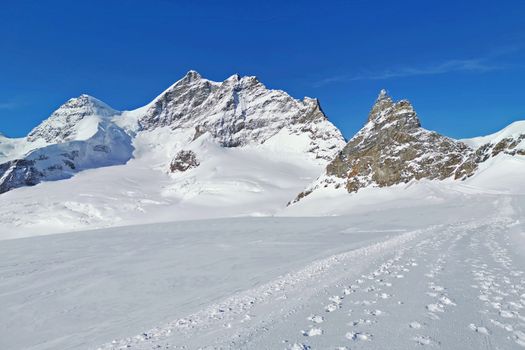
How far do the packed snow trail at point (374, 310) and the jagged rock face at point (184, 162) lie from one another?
149m

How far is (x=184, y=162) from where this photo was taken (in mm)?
160750

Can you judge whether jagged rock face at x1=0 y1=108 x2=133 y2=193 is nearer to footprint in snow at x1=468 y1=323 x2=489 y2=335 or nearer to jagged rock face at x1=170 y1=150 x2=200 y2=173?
jagged rock face at x1=170 y1=150 x2=200 y2=173

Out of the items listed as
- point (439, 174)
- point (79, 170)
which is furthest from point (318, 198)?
point (79, 170)

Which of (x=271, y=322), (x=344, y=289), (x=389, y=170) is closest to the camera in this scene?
(x=271, y=322)

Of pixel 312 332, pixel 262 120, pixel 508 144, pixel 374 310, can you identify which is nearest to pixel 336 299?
pixel 374 310

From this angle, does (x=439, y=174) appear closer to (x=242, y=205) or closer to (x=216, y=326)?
(x=242, y=205)

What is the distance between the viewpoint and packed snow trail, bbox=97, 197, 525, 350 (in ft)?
21.2

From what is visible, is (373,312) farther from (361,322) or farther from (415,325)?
(415,325)

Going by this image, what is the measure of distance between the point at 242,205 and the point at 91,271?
87820mm

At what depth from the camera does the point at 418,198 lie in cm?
4991

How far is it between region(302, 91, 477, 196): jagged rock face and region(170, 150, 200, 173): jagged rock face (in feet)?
282

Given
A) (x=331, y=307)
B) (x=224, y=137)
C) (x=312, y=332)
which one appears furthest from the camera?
(x=224, y=137)

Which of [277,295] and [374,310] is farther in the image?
[277,295]

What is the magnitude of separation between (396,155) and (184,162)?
103 metres
